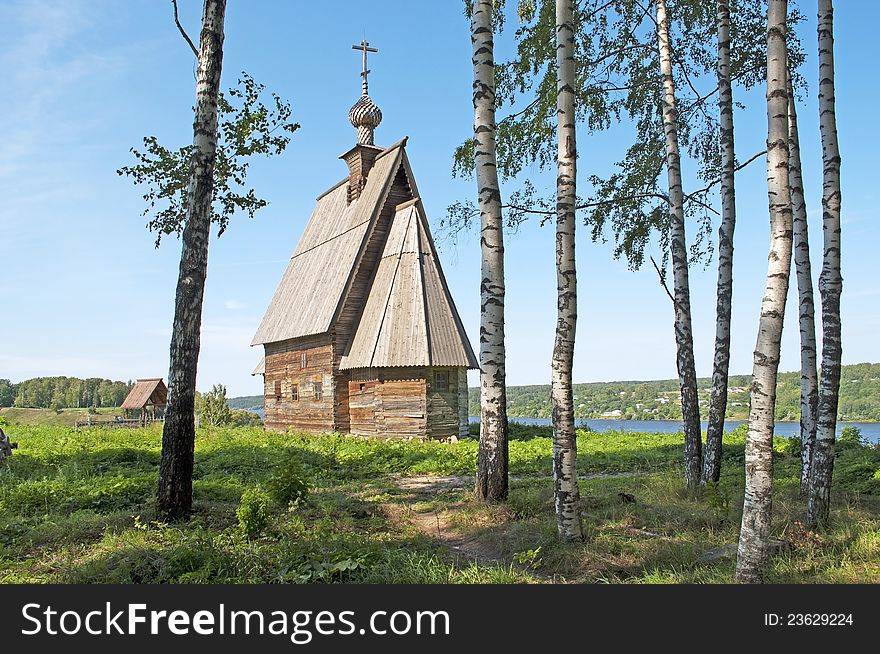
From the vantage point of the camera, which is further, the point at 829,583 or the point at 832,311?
the point at 832,311

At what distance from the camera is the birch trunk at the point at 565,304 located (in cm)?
790

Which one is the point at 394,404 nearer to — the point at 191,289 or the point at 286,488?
the point at 286,488

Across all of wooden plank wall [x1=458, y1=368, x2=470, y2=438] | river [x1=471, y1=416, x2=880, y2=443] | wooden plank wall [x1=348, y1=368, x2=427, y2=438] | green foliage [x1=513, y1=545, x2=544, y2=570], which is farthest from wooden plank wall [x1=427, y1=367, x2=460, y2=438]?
green foliage [x1=513, y1=545, x2=544, y2=570]

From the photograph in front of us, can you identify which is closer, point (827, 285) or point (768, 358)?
point (768, 358)

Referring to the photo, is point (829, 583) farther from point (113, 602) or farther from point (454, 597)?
point (113, 602)

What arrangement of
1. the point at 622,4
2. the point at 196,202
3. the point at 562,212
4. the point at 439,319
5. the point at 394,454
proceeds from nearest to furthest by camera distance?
the point at 562,212, the point at 196,202, the point at 622,4, the point at 394,454, the point at 439,319

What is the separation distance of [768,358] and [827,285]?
3687 millimetres

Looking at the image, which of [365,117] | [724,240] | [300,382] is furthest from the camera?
[365,117]

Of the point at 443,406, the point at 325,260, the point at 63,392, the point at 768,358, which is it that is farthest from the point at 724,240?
the point at 63,392

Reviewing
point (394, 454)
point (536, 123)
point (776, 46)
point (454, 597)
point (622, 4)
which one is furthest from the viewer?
point (394, 454)

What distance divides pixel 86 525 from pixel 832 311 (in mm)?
10483

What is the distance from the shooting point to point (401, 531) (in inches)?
340

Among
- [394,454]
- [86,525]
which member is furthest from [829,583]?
[394,454]

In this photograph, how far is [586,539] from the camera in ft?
25.6
